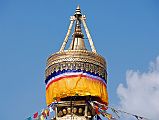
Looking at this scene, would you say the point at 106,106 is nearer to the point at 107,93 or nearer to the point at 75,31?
the point at 107,93

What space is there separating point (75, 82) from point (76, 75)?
390mm

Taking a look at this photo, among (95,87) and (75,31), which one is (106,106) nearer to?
(95,87)

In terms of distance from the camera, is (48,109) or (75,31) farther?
(75,31)

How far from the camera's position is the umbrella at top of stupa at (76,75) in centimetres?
2759

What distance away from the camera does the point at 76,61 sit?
28.0m

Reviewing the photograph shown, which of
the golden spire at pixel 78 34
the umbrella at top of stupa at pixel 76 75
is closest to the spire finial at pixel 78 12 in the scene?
the golden spire at pixel 78 34

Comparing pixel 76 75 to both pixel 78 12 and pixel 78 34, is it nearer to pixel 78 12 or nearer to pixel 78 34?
pixel 78 34

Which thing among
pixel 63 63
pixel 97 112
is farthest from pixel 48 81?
pixel 97 112

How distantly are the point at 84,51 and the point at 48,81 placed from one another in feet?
8.13

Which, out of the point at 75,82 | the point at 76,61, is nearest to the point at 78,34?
the point at 76,61

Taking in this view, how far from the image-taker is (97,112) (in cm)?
2759

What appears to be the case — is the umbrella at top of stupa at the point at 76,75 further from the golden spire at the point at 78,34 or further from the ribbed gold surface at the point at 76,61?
the golden spire at the point at 78,34

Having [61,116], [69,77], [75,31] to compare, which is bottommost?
[61,116]

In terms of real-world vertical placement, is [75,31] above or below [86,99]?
above
